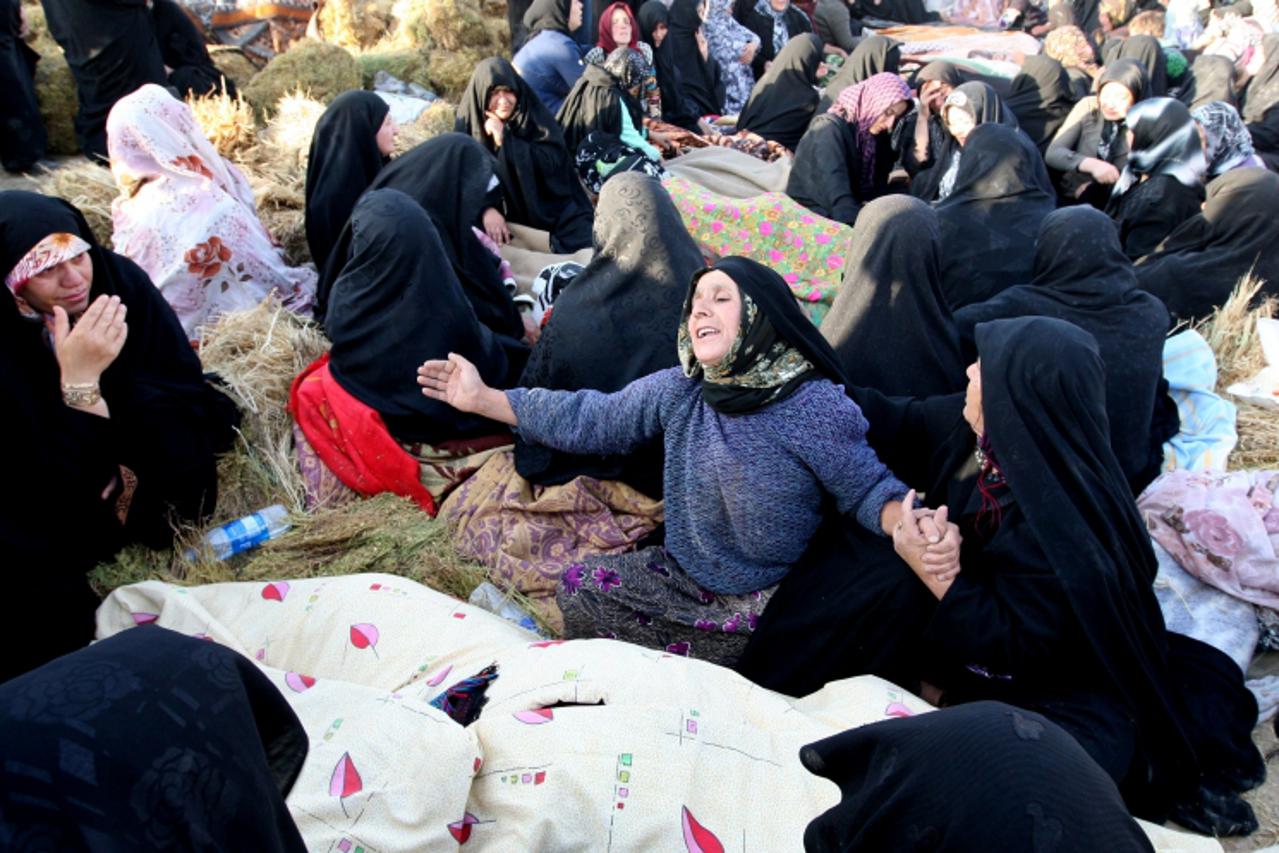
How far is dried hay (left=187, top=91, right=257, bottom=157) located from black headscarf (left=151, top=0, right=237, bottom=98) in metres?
0.73

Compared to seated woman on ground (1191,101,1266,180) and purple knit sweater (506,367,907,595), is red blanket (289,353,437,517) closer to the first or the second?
purple knit sweater (506,367,907,595)

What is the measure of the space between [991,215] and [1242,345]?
1.25m

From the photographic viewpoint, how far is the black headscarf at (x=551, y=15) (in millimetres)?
7730

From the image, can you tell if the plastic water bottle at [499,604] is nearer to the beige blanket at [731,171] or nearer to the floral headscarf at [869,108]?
the beige blanket at [731,171]

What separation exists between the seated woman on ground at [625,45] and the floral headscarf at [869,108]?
4.80ft

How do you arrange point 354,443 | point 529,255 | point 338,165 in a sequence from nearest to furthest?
point 354,443 < point 338,165 < point 529,255

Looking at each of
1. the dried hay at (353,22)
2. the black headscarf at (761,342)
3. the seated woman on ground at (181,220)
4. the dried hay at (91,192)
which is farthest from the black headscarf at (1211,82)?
the dried hay at (91,192)

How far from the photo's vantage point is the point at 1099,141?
6418 millimetres

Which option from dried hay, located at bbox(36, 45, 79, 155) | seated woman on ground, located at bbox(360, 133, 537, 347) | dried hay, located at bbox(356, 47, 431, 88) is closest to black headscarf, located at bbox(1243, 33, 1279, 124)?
dried hay, located at bbox(356, 47, 431, 88)

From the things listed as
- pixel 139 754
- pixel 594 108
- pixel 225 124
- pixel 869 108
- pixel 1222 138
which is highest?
pixel 139 754

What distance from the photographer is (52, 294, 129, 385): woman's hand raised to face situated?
2838 millimetres

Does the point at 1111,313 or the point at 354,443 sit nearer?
the point at 354,443

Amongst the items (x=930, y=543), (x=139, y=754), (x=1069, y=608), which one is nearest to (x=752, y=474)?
(x=930, y=543)

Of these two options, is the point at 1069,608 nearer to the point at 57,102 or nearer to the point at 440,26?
the point at 57,102
